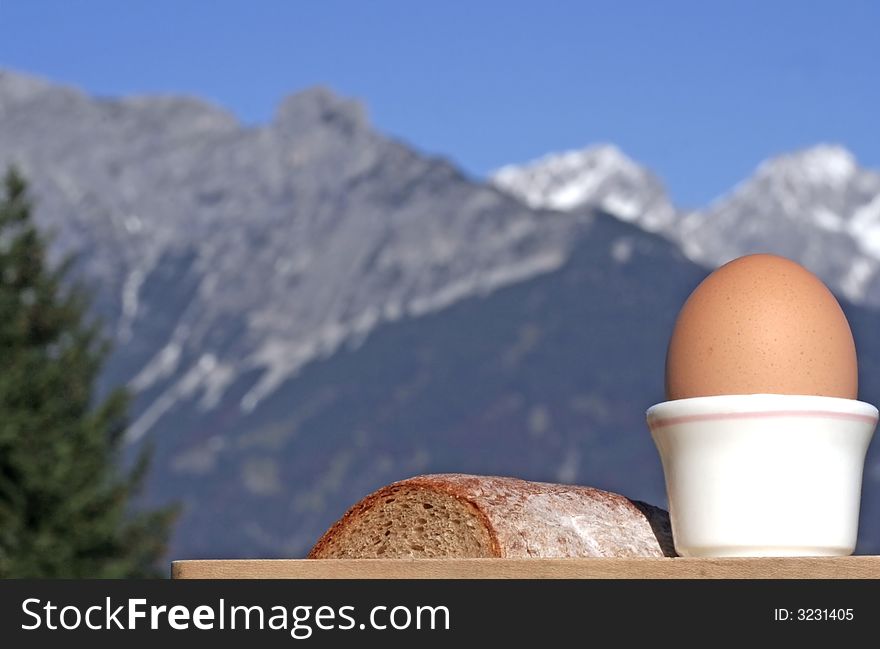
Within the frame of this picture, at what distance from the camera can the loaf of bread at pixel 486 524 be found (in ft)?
14.7

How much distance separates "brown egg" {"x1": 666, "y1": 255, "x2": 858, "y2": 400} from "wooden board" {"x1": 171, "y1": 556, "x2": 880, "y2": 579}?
0.69m

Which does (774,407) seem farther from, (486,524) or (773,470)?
(486,524)

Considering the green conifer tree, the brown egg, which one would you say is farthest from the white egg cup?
the green conifer tree

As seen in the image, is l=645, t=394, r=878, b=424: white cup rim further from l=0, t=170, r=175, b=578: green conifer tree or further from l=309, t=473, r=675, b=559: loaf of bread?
l=0, t=170, r=175, b=578: green conifer tree

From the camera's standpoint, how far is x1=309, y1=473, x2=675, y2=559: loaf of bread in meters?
4.47

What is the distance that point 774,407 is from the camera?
384 cm

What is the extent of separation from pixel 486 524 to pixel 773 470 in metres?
0.95

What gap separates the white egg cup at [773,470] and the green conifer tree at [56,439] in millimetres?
40806

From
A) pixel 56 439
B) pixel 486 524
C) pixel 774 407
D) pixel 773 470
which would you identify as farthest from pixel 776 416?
pixel 56 439

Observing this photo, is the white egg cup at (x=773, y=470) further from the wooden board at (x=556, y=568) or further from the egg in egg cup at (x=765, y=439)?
the wooden board at (x=556, y=568)

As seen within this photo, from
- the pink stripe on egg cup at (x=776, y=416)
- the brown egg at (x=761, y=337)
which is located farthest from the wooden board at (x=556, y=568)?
the brown egg at (x=761, y=337)
